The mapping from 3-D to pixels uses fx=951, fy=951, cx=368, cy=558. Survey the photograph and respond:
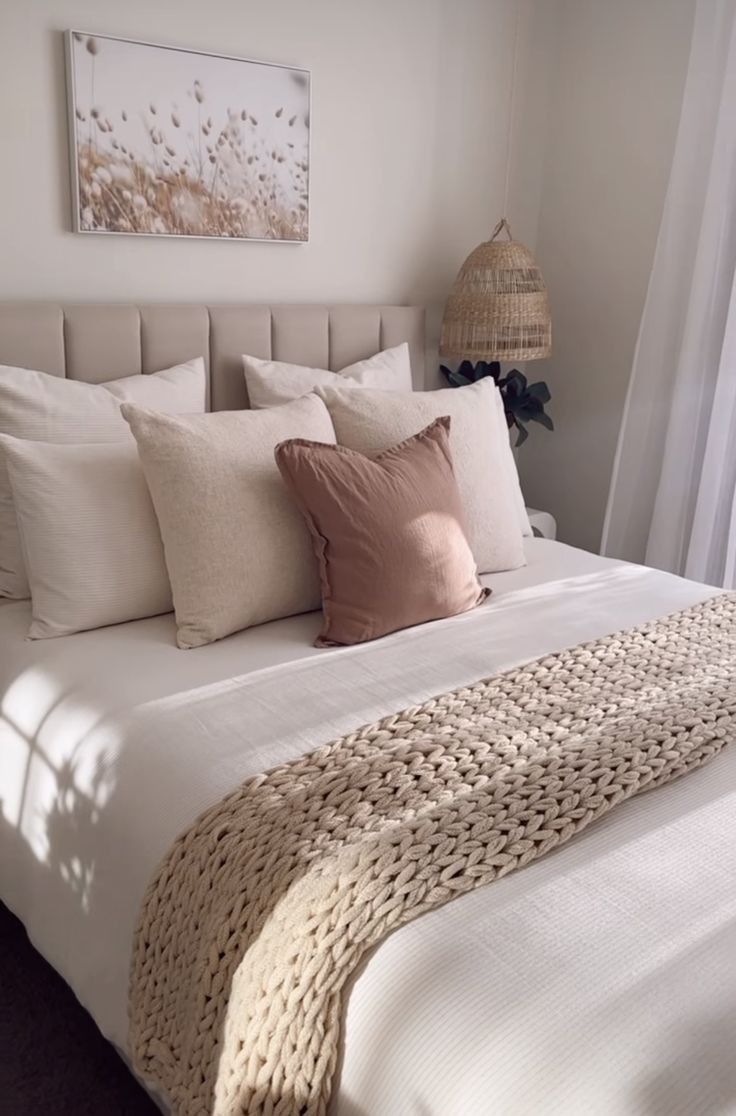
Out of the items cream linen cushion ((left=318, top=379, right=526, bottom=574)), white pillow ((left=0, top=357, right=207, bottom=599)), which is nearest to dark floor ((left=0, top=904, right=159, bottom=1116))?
white pillow ((left=0, top=357, right=207, bottom=599))

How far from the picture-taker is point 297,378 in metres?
2.53

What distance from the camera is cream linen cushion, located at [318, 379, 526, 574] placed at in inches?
89.4

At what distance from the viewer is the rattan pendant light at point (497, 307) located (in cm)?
289

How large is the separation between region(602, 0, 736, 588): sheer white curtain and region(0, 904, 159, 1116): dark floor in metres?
2.10

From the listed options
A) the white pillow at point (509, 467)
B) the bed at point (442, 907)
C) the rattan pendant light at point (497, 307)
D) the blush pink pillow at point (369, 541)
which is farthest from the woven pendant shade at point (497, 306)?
the blush pink pillow at point (369, 541)

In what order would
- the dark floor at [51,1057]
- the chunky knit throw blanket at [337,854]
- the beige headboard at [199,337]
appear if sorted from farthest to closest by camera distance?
the beige headboard at [199,337]
the dark floor at [51,1057]
the chunky knit throw blanket at [337,854]

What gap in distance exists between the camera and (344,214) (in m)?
2.86

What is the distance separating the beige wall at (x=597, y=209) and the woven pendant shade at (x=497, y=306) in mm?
372

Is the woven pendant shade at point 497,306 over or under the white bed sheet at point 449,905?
over

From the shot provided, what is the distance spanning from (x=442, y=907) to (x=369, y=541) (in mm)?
902

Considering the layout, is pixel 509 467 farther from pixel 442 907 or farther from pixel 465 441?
pixel 442 907

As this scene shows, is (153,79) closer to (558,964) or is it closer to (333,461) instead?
(333,461)

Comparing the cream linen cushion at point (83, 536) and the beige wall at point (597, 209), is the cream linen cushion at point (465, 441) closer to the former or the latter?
the cream linen cushion at point (83, 536)

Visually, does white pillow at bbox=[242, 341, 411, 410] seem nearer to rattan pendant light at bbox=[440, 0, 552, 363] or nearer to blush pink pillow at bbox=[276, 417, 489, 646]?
rattan pendant light at bbox=[440, 0, 552, 363]
